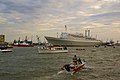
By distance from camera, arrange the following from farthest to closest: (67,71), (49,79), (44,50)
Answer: (44,50), (67,71), (49,79)

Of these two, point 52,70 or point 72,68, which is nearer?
point 72,68

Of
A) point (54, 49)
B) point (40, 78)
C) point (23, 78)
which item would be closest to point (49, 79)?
point (40, 78)

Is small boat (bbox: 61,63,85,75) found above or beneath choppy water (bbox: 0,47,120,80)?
above

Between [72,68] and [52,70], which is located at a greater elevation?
[72,68]

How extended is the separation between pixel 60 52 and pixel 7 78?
76.9 metres

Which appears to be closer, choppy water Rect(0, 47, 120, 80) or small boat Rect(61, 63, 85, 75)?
choppy water Rect(0, 47, 120, 80)

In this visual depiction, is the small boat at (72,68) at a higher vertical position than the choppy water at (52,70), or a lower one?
higher

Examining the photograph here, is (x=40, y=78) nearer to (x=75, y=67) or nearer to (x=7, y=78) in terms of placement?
(x=7, y=78)

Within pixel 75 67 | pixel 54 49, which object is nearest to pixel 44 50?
pixel 54 49

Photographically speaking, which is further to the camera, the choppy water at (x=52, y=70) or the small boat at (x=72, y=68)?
the small boat at (x=72, y=68)

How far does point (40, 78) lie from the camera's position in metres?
33.1

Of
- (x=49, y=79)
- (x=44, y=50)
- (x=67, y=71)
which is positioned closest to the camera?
(x=49, y=79)

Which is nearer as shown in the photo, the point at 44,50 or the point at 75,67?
the point at 75,67

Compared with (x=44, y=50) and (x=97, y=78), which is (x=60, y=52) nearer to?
(x=44, y=50)
